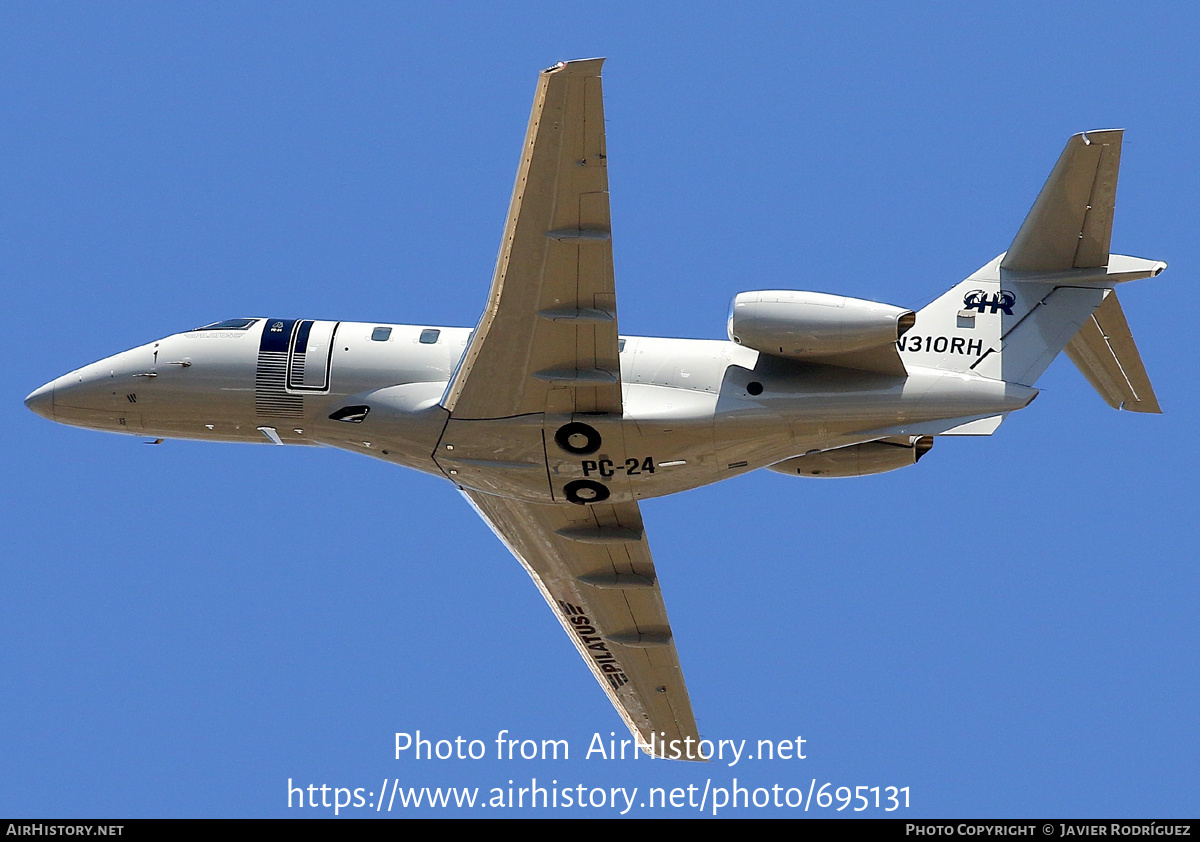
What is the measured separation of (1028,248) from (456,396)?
33.2 ft

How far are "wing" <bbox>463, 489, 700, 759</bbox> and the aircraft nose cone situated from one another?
26.9 ft

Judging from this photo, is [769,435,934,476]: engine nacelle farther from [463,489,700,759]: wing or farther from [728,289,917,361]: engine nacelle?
[463,489,700,759]: wing

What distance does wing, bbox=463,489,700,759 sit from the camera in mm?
31672

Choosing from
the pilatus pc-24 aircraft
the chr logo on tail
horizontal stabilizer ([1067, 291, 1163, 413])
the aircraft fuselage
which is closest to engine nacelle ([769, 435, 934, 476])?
the pilatus pc-24 aircraft

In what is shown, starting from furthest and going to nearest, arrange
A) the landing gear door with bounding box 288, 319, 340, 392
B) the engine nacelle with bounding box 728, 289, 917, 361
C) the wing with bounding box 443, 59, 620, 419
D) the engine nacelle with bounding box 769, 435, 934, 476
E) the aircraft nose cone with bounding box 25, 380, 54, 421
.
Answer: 1. the aircraft nose cone with bounding box 25, 380, 54, 421
2. the landing gear door with bounding box 288, 319, 340, 392
3. the engine nacelle with bounding box 769, 435, 934, 476
4. the engine nacelle with bounding box 728, 289, 917, 361
5. the wing with bounding box 443, 59, 620, 419

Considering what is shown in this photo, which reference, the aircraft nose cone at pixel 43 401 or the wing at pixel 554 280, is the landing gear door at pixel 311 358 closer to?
the wing at pixel 554 280

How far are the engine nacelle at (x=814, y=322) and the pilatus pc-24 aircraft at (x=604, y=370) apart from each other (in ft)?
0.11

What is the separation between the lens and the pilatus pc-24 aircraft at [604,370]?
26484mm

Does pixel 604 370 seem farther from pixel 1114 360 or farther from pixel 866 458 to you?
pixel 1114 360

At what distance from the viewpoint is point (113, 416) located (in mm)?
31094

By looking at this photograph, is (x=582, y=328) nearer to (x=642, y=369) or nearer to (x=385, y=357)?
(x=642, y=369)

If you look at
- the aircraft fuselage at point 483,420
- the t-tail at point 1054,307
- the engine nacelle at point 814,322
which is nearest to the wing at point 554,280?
the aircraft fuselage at point 483,420

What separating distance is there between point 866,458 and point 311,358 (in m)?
10.1

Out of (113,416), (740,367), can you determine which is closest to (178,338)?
(113,416)
